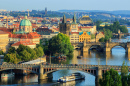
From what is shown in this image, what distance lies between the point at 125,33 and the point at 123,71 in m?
97.9

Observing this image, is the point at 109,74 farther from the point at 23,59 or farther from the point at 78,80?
the point at 23,59

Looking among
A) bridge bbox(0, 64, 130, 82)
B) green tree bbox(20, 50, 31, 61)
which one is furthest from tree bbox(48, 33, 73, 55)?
bridge bbox(0, 64, 130, 82)

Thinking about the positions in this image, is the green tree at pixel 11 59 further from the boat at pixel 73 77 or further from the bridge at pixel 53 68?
the boat at pixel 73 77

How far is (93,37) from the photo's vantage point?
10800cm

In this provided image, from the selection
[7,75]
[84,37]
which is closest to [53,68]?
[7,75]

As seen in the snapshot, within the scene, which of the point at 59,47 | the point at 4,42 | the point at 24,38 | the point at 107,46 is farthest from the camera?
the point at 107,46

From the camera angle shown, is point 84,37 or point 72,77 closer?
point 72,77

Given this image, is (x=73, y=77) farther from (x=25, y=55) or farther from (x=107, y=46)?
(x=107, y=46)

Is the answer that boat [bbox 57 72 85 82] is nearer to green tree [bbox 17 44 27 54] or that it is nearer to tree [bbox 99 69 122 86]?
tree [bbox 99 69 122 86]

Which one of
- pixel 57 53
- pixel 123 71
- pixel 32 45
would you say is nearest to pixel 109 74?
pixel 123 71

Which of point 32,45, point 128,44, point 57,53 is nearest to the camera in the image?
point 32,45

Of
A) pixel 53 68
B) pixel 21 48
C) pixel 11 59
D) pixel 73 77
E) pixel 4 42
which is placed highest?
pixel 4 42

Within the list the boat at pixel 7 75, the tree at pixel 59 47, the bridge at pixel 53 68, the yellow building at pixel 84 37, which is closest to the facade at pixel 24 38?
the tree at pixel 59 47

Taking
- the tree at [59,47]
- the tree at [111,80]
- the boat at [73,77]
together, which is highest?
the tree at [59,47]
